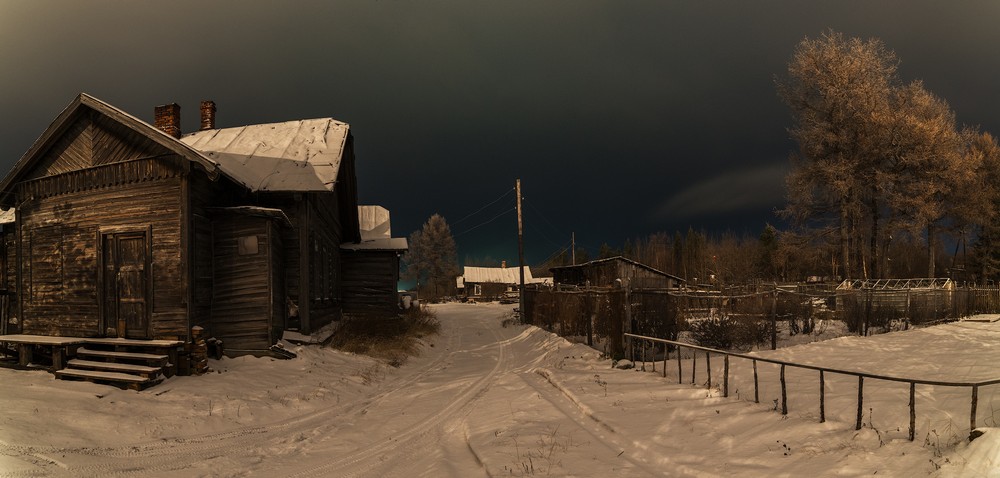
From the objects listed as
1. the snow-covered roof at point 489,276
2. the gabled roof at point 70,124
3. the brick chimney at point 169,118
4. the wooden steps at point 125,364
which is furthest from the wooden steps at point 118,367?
the snow-covered roof at point 489,276

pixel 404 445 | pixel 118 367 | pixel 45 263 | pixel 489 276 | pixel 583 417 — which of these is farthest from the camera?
pixel 489 276

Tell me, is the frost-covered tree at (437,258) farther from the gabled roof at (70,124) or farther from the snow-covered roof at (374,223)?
the gabled roof at (70,124)

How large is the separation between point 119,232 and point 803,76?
112 feet

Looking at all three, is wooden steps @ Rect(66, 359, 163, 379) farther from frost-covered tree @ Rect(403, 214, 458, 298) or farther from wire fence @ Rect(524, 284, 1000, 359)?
frost-covered tree @ Rect(403, 214, 458, 298)

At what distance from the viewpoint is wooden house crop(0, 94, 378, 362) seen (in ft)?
37.9

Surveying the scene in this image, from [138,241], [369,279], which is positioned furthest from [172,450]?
[369,279]

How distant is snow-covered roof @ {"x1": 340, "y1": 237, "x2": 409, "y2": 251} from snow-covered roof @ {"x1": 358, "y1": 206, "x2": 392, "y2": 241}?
1511 millimetres

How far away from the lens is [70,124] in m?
12.8

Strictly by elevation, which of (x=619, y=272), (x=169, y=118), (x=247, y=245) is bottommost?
(x=619, y=272)

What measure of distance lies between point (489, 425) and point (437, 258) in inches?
2793

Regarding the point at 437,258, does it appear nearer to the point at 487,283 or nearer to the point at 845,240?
the point at 487,283

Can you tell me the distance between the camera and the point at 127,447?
6.76 metres

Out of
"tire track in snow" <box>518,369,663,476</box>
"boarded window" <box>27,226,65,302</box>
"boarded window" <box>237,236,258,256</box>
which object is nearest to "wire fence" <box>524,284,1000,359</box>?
"tire track in snow" <box>518,369,663,476</box>

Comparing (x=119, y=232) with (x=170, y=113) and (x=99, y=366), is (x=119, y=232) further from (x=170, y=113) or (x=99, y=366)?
(x=170, y=113)
